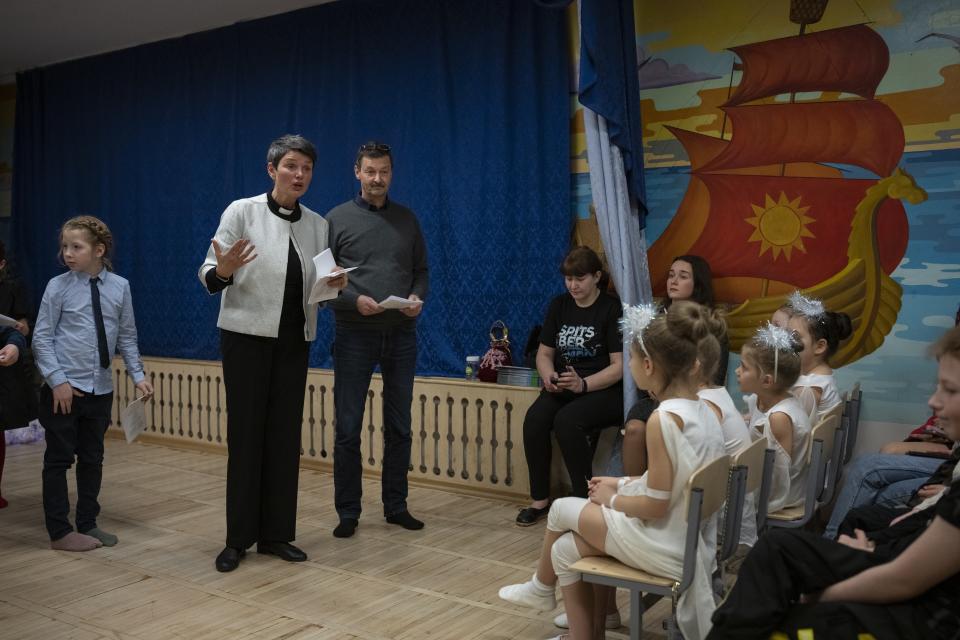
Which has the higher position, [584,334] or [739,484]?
[584,334]

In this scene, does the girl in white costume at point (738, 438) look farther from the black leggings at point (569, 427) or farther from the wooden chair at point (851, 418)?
the black leggings at point (569, 427)

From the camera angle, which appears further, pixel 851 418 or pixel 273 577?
pixel 851 418

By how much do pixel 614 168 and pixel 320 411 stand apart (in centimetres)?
253

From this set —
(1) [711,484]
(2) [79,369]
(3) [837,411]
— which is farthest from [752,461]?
(2) [79,369]

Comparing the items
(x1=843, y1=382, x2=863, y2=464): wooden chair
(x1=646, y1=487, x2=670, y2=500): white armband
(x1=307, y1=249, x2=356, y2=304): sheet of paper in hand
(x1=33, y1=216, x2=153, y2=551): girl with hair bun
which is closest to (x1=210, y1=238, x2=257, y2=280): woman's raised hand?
(x1=307, y1=249, x2=356, y2=304): sheet of paper in hand

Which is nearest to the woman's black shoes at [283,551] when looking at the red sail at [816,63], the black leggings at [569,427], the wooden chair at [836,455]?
the black leggings at [569,427]

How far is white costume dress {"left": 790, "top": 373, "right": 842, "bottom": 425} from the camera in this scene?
3.31 metres

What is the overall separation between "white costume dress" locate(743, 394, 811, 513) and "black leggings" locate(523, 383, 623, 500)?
117cm

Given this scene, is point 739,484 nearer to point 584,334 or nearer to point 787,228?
point 584,334

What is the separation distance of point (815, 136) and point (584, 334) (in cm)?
139

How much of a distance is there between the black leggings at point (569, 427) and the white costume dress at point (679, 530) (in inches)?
69.1

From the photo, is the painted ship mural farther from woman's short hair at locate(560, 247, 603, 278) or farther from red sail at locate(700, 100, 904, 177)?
woman's short hair at locate(560, 247, 603, 278)

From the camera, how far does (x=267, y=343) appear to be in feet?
11.1

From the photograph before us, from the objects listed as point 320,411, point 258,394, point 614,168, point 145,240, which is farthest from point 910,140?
point 145,240
